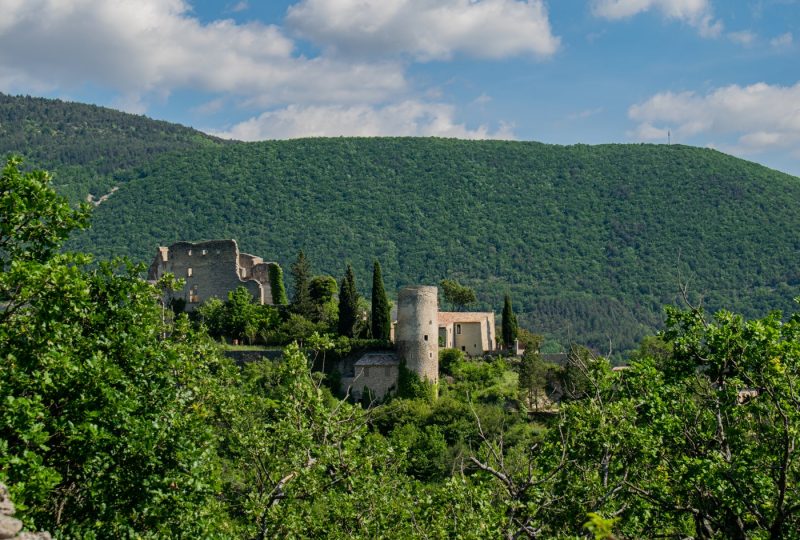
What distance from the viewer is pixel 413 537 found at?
19.6m

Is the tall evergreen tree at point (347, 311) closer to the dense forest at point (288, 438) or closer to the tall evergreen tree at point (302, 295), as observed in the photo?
the tall evergreen tree at point (302, 295)

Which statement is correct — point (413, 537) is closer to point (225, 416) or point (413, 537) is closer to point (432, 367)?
point (225, 416)

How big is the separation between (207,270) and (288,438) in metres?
42.1

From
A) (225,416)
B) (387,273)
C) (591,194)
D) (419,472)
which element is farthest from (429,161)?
(225,416)

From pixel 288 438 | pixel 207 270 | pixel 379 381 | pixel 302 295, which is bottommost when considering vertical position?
pixel 379 381

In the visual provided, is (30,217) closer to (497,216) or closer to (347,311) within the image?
(347,311)

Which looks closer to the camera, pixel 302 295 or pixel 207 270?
pixel 302 295

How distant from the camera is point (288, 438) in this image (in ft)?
59.5

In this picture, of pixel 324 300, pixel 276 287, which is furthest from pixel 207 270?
pixel 324 300

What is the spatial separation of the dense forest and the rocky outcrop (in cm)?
4

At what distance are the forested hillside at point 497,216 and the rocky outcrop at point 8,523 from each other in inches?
4707

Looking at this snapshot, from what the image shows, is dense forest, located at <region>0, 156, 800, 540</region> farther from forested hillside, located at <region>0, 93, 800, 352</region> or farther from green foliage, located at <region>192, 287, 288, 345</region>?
forested hillside, located at <region>0, 93, 800, 352</region>

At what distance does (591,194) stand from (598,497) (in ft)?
522

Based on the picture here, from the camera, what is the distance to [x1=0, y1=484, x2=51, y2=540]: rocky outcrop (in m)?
10.5
